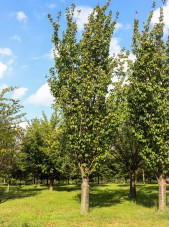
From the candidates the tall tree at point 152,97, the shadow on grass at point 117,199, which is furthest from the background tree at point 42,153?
the tall tree at point 152,97

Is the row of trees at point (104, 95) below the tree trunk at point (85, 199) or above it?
above

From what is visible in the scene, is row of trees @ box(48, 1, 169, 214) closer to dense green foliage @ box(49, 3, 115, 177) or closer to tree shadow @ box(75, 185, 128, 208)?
dense green foliage @ box(49, 3, 115, 177)

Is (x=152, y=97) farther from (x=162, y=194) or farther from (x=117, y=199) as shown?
(x=117, y=199)

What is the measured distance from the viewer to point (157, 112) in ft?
58.7

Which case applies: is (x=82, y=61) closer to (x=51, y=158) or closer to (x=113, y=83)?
(x=113, y=83)

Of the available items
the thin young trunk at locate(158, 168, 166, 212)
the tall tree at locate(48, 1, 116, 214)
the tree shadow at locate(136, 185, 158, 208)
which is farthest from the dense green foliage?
the tree shadow at locate(136, 185, 158, 208)

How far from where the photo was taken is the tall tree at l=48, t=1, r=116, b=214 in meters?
17.8

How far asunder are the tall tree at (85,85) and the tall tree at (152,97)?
7.09 feet

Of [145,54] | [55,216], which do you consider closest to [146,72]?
[145,54]

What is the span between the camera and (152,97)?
59.3 feet

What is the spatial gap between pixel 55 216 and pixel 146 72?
11275 millimetres

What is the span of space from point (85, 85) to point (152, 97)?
4.65 m

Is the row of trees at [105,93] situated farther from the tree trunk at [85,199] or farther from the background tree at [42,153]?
the background tree at [42,153]

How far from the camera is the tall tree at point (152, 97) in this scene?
17.7 meters
